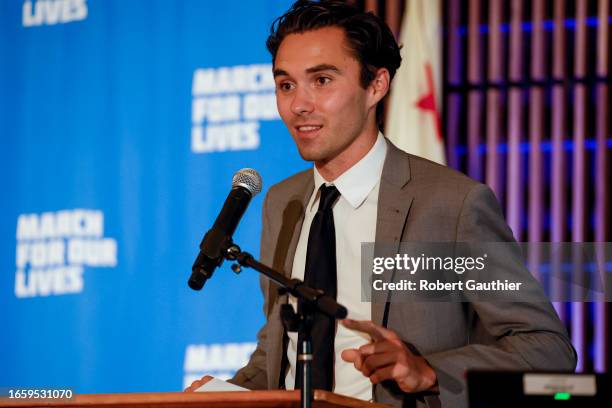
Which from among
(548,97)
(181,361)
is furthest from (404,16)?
(181,361)

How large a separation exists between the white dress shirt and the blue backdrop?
3.67 ft

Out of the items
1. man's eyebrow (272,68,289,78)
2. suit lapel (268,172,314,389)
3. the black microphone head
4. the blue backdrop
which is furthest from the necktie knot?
the blue backdrop

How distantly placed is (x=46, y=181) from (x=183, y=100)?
2.48ft

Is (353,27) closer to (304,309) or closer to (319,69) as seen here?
(319,69)

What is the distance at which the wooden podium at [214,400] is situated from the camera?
68.9 inches

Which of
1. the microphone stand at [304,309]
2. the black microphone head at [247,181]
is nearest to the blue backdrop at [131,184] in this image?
the black microphone head at [247,181]

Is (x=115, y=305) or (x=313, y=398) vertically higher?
(x=115, y=305)

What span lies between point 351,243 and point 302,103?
0.42m

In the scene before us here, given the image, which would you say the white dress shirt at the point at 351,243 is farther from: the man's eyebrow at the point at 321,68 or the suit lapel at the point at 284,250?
the man's eyebrow at the point at 321,68

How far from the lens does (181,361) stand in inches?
149

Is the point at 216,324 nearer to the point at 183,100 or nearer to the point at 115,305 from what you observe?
the point at 115,305

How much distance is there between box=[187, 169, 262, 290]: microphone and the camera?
1958 mm

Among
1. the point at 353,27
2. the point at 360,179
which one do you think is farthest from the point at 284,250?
the point at 353,27

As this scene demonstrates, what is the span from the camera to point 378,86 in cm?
281
